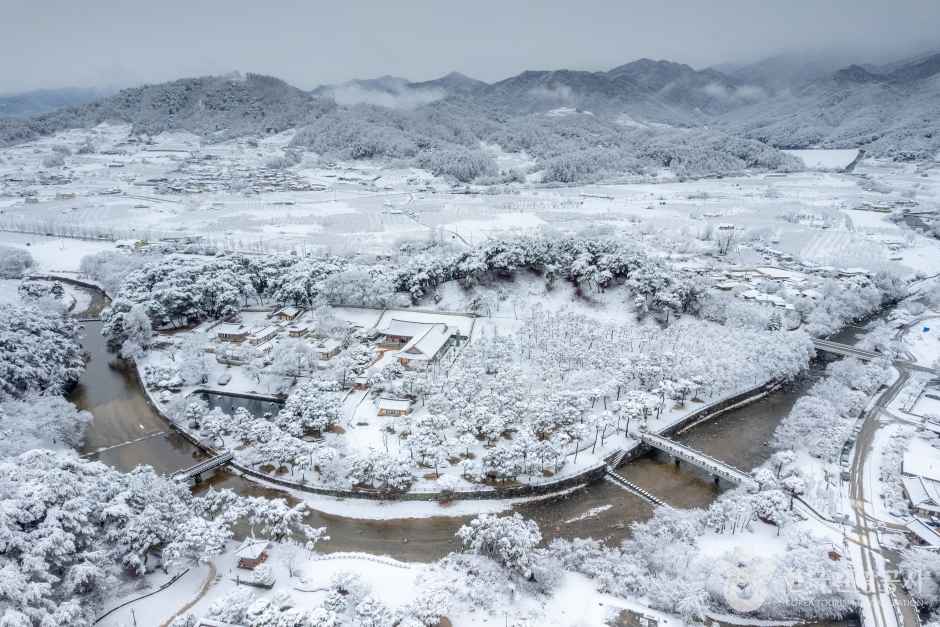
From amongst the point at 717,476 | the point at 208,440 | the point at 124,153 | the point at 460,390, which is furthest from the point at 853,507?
the point at 124,153

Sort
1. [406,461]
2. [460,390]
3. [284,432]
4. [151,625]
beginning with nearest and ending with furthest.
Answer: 1. [151,625]
2. [406,461]
3. [284,432]
4. [460,390]

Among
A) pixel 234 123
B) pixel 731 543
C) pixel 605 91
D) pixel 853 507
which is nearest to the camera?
pixel 731 543

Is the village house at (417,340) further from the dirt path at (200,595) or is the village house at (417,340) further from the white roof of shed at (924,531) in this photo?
the white roof of shed at (924,531)

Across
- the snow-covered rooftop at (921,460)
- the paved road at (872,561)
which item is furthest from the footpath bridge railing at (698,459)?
the snow-covered rooftop at (921,460)

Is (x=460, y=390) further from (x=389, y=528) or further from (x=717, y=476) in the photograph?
(x=717, y=476)

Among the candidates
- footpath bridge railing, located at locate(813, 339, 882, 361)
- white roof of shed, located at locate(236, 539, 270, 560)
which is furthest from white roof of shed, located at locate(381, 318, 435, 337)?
footpath bridge railing, located at locate(813, 339, 882, 361)
